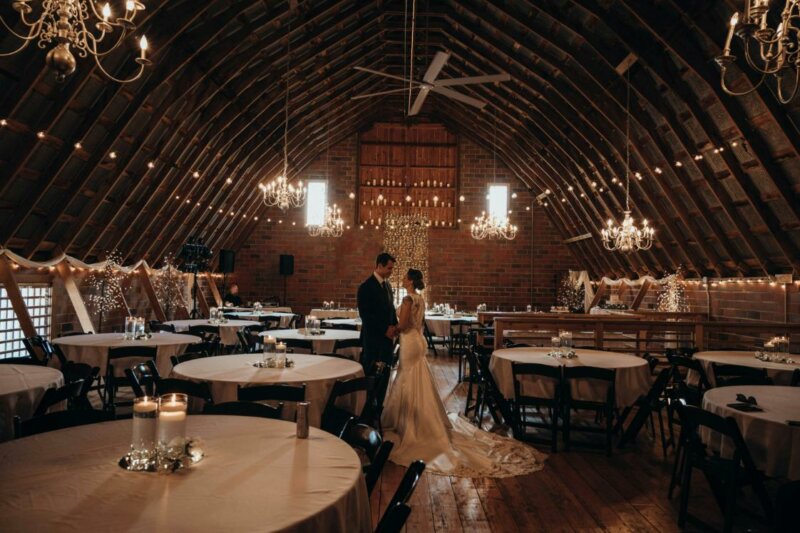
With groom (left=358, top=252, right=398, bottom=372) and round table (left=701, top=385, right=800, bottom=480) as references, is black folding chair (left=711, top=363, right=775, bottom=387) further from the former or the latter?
groom (left=358, top=252, right=398, bottom=372)

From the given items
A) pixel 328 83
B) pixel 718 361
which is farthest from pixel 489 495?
pixel 328 83

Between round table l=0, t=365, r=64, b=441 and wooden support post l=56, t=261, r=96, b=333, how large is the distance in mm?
6149

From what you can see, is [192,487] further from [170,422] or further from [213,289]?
[213,289]

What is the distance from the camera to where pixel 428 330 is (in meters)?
12.0

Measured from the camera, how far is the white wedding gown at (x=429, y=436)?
4727 millimetres

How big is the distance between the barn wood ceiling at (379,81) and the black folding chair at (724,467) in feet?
15.2

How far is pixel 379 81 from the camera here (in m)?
14.4

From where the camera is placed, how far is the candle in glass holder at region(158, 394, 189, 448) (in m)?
2.13

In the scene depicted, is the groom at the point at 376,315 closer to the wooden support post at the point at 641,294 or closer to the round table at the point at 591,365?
the round table at the point at 591,365

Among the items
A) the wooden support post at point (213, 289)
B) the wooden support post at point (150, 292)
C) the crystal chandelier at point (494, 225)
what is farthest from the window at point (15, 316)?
the crystal chandelier at point (494, 225)

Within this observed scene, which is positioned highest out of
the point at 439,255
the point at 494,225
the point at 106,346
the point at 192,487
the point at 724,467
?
the point at 494,225

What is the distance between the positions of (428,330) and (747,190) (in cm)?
617

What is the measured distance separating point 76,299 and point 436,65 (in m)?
7.14

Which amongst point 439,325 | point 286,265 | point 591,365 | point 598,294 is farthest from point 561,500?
point 286,265
